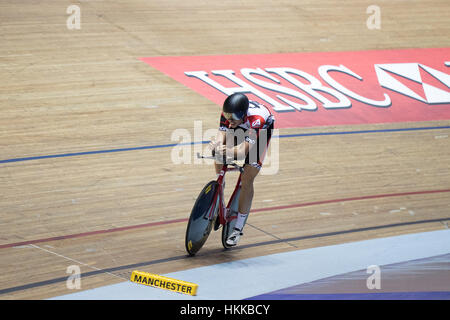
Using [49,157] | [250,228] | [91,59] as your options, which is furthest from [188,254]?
[91,59]

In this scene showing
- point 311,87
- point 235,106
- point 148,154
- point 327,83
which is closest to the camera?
point 235,106

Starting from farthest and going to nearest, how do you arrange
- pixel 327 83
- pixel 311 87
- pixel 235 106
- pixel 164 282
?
pixel 327 83 < pixel 311 87 < pixel 235 106 < pixel 164 282

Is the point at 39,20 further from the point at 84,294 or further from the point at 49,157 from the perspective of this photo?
the point at 84,294

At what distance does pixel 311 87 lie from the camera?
685cm

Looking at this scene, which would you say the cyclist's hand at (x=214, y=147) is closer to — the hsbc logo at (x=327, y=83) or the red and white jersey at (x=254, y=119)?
the red and white jersey at (x=254, y=119)

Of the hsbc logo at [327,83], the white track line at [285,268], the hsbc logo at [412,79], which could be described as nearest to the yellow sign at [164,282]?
the white track line at [285,268]

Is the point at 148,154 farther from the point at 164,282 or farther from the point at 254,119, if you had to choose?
the point at 164,282

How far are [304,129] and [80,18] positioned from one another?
10.5 ft

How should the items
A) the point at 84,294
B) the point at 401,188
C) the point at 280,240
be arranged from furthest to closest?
the point at 401,188, the point at 280,240, the point at 84,294

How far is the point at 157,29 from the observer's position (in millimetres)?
7781

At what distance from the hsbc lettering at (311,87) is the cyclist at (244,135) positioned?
275 cm

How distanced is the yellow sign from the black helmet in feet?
2.95

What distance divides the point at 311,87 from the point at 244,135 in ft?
11.3

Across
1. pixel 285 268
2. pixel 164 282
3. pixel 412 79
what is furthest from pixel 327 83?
pixel 164 282
